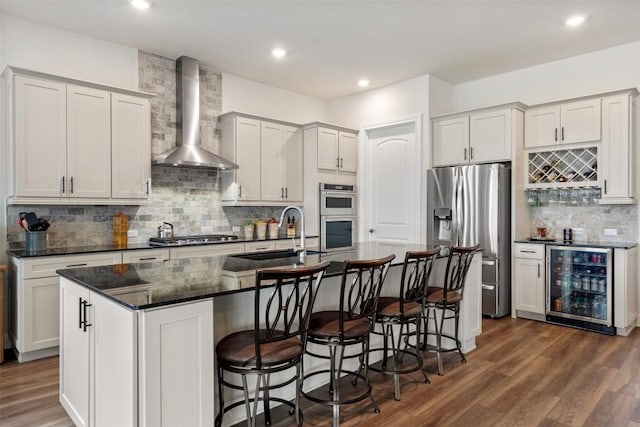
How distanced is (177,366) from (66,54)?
3747 millimetres

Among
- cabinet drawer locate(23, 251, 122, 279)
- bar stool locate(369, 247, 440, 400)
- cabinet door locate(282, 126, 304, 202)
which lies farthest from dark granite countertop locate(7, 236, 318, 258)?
bar stool locate(369, 247, 440, 400)

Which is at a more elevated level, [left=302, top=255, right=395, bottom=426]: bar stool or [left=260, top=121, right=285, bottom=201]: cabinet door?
[left=260, top=121, right=285, bottom=201]: cabinet door

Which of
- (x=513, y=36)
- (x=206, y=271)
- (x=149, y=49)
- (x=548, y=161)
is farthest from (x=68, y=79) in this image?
(x=548, y=161)

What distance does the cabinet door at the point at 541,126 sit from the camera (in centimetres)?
474

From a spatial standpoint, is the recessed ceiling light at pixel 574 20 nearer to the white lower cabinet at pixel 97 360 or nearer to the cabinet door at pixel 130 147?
the cabinet door at pixel 130 147

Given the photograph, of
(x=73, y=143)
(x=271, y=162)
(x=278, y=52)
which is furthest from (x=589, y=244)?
(x=73, y=143)

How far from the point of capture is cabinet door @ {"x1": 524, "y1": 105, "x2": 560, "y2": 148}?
4.74 meters

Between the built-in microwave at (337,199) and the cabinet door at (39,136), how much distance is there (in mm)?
3117

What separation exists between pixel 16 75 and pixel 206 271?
271cm

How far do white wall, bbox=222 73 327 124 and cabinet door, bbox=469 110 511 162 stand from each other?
2529 millimetres

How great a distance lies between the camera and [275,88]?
6016 mm

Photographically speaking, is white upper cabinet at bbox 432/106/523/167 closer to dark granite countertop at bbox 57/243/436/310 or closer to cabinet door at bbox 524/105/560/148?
cabinet door at bbox 524/105/560/148

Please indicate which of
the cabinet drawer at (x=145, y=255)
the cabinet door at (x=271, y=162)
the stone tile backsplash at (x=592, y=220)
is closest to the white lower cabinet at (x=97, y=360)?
the cabinet drawer at (x=145, y=255)

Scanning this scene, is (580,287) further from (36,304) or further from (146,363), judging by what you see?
(36,304)
